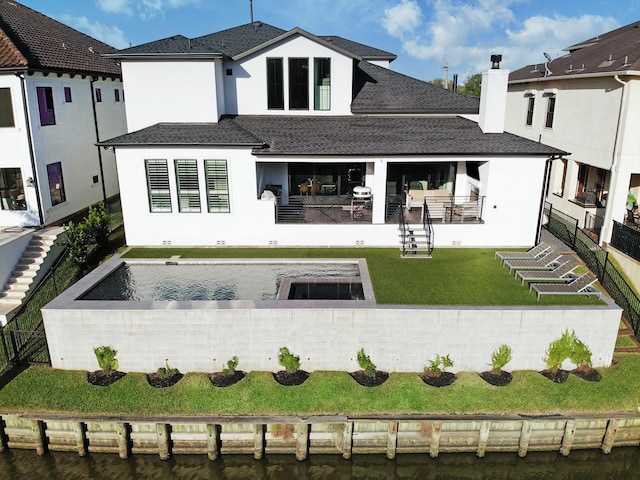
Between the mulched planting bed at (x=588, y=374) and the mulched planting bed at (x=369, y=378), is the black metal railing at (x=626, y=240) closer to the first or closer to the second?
the mulched planting bed at (x=588, y=374)

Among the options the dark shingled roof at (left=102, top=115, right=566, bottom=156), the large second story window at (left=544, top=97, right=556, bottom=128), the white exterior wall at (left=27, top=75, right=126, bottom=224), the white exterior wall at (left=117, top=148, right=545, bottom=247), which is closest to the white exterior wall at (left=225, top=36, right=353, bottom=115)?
the dark shingled roof at (left=102, top=115, right=566, bottom=156)

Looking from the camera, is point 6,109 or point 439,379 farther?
point 6,109

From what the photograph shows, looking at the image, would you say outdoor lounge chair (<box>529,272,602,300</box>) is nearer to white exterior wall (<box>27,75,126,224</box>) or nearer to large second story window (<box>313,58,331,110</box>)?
large second story window (<box>313,58,331,110</box>)

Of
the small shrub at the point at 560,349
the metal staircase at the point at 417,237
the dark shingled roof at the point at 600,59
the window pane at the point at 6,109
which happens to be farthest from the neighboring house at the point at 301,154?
the small shrub at the point at 560,349

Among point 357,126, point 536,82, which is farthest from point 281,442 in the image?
point 536,82

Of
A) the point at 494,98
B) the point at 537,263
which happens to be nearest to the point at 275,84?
the point at 494,98

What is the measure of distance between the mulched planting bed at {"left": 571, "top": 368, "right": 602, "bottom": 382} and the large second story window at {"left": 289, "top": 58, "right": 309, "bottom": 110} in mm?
15909

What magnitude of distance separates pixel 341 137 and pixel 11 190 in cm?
1437

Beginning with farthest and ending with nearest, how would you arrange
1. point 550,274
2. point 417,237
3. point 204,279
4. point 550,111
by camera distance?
1. point 550,111
2. point 417,237
3. point 204,279
4. point 550,274

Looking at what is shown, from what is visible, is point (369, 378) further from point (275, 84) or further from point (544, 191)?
point (275, 84)

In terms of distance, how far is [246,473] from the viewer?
40.8ft

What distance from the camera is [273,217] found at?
19.8 metres

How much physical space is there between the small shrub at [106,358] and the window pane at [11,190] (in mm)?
10415

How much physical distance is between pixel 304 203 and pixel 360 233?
3586 millimetres
